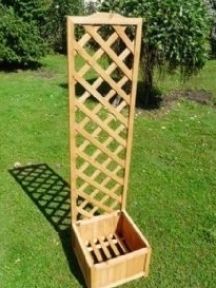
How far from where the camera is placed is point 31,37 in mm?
9461

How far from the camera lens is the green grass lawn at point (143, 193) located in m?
3.94

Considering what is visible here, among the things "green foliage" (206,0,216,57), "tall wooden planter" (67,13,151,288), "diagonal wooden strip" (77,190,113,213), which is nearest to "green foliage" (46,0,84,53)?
"green foliage" (206,0,216,57)

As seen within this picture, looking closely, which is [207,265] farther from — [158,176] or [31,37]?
[31,37]

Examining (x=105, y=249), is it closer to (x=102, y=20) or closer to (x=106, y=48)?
(x=106, y=48)

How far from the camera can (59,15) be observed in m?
10.9

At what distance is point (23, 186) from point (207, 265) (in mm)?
2565

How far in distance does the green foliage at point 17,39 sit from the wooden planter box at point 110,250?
21.1ft

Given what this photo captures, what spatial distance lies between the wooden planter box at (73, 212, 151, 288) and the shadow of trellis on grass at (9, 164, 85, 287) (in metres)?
0.23

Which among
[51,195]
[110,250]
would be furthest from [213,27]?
[110,250]

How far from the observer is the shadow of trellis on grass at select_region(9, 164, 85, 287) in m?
4.29

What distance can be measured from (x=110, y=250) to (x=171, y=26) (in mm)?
4012

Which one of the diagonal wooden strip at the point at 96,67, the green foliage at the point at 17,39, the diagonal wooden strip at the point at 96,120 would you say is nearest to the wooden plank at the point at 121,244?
the diagonal wooden strip at the point at 96,120

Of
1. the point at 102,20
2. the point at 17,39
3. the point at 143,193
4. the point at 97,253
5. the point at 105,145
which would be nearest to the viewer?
the point at 102,20

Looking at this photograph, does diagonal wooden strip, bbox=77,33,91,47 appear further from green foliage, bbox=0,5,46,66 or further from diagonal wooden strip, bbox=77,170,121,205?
green foliage, bbox=0,5,46,66
